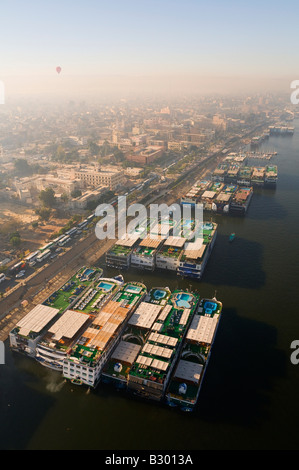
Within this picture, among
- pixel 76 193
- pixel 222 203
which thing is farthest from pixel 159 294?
pixel 76 193

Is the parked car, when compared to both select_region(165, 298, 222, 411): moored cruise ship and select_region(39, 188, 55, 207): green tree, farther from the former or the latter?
select_region(165, 298, 222, 411): moored cruise ship

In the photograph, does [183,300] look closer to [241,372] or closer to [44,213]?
[241,372]

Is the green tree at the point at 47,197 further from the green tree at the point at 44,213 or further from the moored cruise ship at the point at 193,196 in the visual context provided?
the moored cruise ship at the point at 193,196

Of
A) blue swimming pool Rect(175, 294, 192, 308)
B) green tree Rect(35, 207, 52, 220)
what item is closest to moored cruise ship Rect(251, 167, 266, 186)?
green tree Rect(35, 207, 52, 220)

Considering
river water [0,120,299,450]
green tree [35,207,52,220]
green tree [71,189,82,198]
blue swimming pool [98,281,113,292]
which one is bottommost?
river water [0,120,299,450]

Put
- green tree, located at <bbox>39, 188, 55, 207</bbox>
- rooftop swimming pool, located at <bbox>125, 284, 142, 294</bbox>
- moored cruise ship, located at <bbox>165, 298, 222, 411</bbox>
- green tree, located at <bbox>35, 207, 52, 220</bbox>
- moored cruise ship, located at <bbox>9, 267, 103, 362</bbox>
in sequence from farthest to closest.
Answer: green tree, located at <bbox>39, 188, 55, 207</bbox>, green tree, located at <bbox>35, 207, 52, 220</bbox>, rooftop swimming pool, located at <bbox>125, 284, 142, 294</bbox>, moored cruise ship, located at <bbox>9, 267, 103, 362</bbox>, moored cruise ship, located at <bbox>165, 298, 222, 411</bbox>

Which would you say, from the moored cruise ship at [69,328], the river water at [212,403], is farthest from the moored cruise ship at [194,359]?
the moored cruise ship at [69,328]

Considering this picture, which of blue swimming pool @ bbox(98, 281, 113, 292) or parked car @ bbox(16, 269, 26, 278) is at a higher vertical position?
blue swimming pool @ bbox(98, 281, 113, 292)
